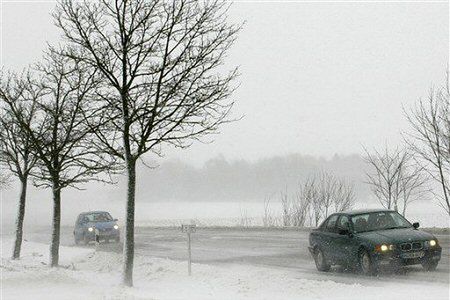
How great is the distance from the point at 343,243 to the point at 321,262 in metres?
1.25

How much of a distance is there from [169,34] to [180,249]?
12.4 m

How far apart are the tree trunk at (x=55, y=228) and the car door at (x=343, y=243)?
336 inches

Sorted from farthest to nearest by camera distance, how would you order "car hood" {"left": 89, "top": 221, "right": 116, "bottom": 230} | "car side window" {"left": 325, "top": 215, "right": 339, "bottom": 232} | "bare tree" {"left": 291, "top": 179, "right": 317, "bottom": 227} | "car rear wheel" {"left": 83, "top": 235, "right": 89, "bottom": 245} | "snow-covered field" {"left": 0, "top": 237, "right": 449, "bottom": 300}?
"bare tree" {"left": 291, "top": 179, "right": 317, "bottom": 227}, "car rear wheel" {"left": 83, "top": 235, "right": 89, "bottom": 245}, "car hood" {"left": 89, "top": 221, "right": 116, "bottom": 230}, "car side window" {"left": 325, "top": 215, "right": 339, "bottom": 232}, "snow-covered field" {"left": 0, "top": 237, "right": 449, "bottom": 300}

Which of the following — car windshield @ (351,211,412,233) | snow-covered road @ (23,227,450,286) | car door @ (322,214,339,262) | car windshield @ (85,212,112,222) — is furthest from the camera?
car windshield @ (85,212,112,222)

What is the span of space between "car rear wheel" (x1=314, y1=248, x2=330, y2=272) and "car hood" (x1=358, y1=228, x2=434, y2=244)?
5.35ft

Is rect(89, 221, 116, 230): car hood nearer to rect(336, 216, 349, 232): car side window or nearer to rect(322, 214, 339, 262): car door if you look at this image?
rect(322, 214, 339, 262): car door

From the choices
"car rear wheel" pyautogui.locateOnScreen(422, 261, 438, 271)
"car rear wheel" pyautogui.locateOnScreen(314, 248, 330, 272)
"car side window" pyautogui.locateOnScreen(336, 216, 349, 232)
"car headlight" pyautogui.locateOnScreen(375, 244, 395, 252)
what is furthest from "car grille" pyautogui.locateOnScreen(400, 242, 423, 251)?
"car rear wheel" pyautogui.locateOnScreen(314, 248, 330, 272)

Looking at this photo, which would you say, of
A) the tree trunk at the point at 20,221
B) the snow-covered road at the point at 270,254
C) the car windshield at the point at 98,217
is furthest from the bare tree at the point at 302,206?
the tree trunk at the point at 20,221

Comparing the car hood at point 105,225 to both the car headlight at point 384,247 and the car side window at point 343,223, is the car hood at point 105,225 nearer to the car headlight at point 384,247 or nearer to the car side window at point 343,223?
the car side window at point 343,223

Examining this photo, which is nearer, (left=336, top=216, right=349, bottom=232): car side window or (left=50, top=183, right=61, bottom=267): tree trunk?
(left=336, top=216, right=349, bottom=232): car side window

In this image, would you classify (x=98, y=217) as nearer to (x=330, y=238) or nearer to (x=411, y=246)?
(x=330, y=238)

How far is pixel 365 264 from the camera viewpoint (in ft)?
41.6

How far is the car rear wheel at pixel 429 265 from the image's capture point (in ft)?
40.8

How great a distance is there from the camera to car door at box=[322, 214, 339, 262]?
13.9m
